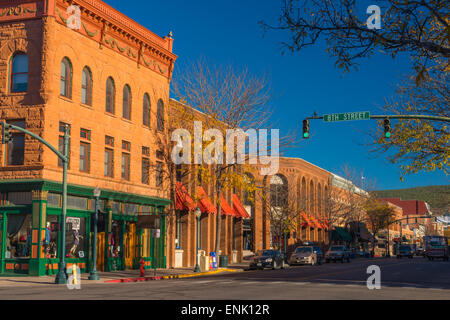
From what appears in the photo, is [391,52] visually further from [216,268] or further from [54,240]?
[216,268]

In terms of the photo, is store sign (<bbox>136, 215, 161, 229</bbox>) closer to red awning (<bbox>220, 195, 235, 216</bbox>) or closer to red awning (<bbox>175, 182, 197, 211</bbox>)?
red awning (<bbox>175, 182, 197, 211</bbox>)

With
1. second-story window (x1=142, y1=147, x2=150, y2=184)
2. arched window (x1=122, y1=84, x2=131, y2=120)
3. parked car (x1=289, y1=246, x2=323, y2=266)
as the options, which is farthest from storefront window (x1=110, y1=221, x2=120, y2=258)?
parked car (x1=289, y1=246, x2=323, y2=266)

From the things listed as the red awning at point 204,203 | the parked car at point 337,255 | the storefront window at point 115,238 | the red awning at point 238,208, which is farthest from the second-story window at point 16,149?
the parked car at point 337,255

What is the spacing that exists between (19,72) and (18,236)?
28.5 feet

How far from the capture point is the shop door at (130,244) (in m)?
36.2

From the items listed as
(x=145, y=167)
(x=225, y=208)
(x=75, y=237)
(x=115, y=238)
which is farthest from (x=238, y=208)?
(x=75, y=237)

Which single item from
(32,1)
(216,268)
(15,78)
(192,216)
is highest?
(32,1)

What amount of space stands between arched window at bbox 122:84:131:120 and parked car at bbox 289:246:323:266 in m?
21.7

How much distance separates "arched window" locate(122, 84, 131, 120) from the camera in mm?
36594

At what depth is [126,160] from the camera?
120 ft

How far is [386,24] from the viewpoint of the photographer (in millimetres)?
13398
